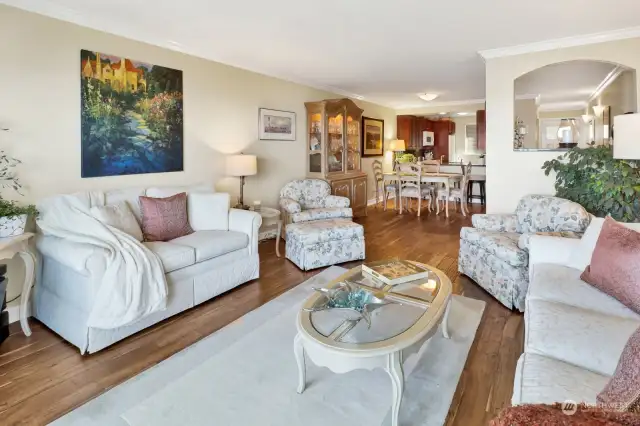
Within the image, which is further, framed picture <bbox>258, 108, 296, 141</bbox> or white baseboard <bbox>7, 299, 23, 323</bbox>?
framed picture <bbox>258, 108, 296, 141</bbox>

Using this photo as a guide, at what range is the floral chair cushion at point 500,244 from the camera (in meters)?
2.86

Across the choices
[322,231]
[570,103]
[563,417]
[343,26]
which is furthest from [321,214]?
[570,103]

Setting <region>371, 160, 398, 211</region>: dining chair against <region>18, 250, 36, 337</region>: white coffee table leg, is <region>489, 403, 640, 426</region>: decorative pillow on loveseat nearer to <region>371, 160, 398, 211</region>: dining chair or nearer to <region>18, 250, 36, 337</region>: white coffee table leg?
<region>18, 250, 36, 337</region>: white coffee table leg

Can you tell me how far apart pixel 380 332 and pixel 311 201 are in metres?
3.52

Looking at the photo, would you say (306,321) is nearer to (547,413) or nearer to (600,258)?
(547,413)

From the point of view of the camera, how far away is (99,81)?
3.24 m

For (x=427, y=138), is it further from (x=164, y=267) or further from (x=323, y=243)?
(x=164, y=267)

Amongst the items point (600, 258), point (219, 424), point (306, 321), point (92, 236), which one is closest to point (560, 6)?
point (600, 258)

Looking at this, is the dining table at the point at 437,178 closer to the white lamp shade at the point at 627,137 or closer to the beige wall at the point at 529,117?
the beige wall at the point at 529,117

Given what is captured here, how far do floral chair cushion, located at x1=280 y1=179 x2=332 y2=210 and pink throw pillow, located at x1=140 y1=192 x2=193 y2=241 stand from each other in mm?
1960

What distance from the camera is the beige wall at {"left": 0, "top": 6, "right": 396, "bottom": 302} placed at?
9.08ft

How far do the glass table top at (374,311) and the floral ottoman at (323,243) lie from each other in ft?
5.17

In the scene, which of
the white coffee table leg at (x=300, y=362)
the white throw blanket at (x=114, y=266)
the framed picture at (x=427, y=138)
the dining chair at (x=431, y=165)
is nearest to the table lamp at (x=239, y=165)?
the white throw blanket at (x=114, y=266)

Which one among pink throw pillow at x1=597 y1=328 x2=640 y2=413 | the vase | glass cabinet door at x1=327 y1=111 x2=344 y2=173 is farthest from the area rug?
glass cabinet door at x1=327 y1=111 x2=344 y2=173
